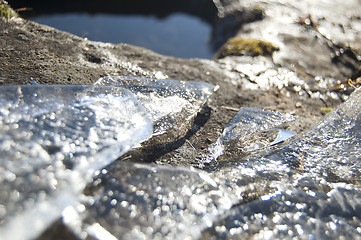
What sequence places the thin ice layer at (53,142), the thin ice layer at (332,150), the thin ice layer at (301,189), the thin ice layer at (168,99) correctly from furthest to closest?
1. the thin ice layer at (168,99)
2. the thin ice layer at (332,150)
3. the thin ice layer at (301,189)
4. the thin ice layer at (53,142)

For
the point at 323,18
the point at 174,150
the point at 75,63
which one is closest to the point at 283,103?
the point at 174,150

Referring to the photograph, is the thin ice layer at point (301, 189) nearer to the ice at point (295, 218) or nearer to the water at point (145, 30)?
the ice at point (295, 218)

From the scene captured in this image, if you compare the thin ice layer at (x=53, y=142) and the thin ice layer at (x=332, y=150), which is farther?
the thin ice layer at (x=332, y=150)

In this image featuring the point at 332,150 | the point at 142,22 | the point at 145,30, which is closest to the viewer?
the point at 332,150

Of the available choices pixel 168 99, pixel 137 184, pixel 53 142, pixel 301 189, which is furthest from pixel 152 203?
pixel 168 99

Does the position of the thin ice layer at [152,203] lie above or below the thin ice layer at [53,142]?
below

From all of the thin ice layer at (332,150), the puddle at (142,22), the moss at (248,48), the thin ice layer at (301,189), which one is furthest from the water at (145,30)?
the thin ice layer at (301,189)

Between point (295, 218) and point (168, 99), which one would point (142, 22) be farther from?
point (295, 218)
